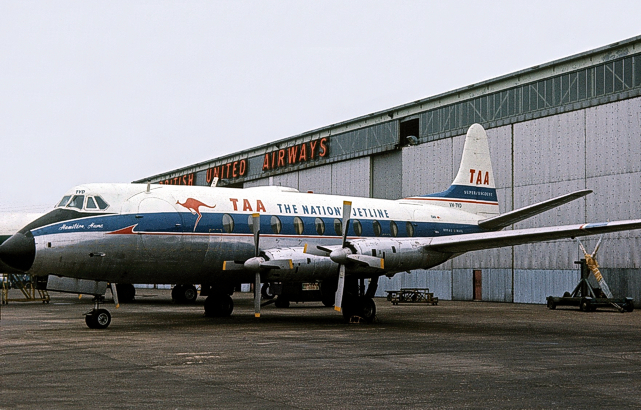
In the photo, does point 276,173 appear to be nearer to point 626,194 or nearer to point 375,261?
point 626,194

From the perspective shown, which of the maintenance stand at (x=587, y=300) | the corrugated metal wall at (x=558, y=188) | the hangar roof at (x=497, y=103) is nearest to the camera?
the maintenance stand at (x=587, y=300)

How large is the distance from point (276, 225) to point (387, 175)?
25.5m

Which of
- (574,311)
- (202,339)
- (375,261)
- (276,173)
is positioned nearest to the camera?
(202,339)

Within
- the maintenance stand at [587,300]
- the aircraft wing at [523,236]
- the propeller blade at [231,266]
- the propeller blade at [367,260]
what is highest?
the aircraft wing at [523,236]

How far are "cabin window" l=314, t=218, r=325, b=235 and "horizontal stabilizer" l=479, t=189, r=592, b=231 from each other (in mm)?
7198

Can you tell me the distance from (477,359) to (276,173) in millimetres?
45943

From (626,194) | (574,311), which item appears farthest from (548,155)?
(574,311)

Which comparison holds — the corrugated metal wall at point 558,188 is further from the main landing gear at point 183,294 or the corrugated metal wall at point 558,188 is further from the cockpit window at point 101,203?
the cockpit window at point 101,203

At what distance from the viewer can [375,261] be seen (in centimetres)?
1988

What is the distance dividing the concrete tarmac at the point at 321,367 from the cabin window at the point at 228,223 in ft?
10.3

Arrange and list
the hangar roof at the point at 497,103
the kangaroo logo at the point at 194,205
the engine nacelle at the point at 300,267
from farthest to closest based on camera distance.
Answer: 1. the hangar roof at the point at 497,103
2. the kangaroo logo at the point at 194,205
3. the engine nacelle at the point at 300,267

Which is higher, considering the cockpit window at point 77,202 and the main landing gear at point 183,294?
the cockpit window at point 77,202

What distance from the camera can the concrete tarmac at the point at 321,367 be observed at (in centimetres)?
858

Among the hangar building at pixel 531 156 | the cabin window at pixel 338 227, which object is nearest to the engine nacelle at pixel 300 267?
the cabin window at pixel 338 227
